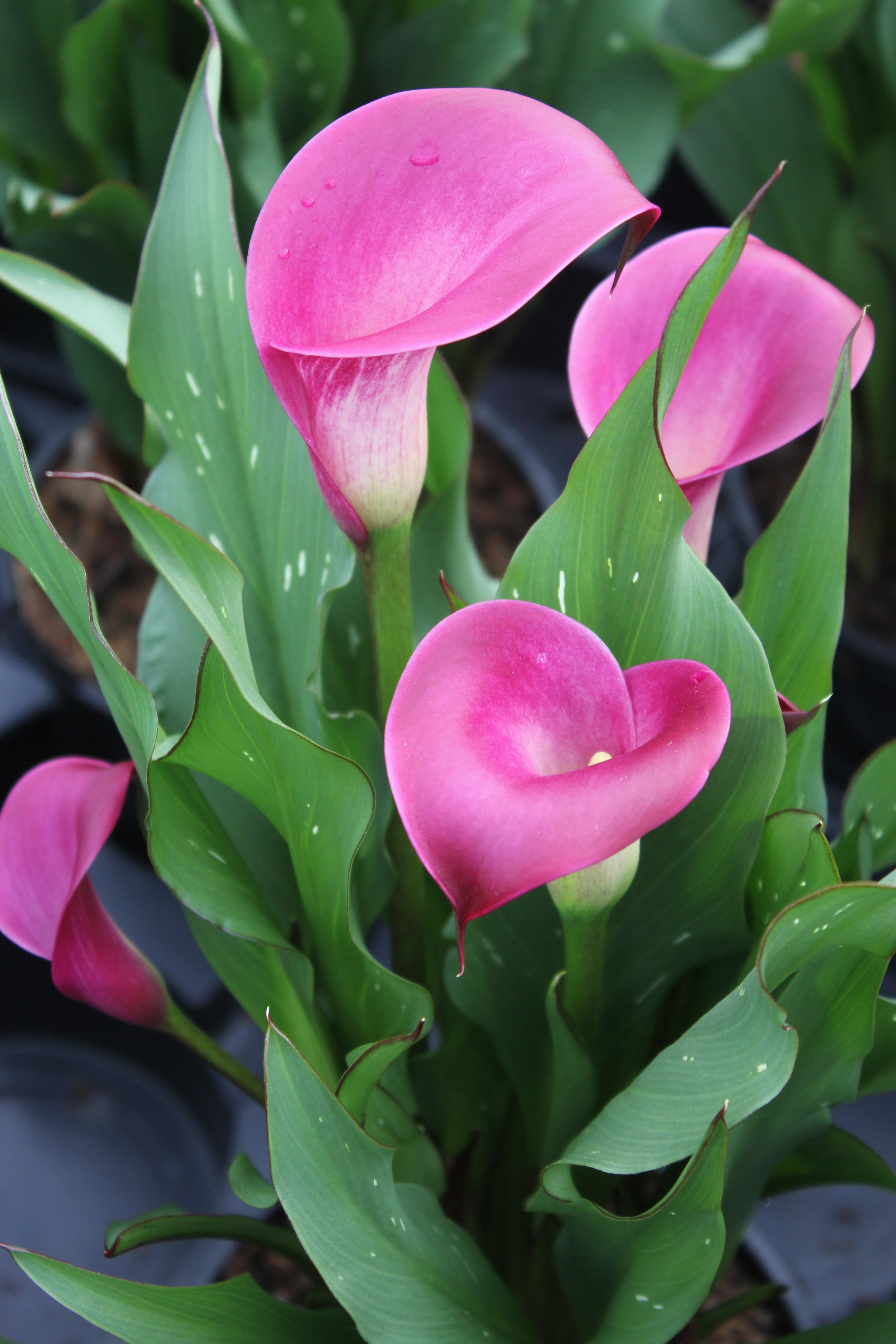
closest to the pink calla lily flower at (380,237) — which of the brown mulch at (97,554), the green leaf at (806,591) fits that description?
the green leaf at (806,591)

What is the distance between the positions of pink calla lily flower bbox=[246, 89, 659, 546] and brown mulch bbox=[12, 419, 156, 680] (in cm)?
51

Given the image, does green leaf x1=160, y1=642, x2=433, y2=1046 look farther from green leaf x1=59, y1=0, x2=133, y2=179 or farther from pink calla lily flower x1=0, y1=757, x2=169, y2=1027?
green leaf x1=59, y1=0, x2=133, y2=179

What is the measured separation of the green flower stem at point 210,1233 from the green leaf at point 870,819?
182 millimetres

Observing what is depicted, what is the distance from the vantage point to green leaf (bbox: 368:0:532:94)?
2.15ft

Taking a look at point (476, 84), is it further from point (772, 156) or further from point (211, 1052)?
point (211, 1052)

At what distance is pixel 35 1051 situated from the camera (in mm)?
688

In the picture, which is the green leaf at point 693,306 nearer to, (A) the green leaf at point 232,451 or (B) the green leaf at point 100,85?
(A) the green leaf at point 232,451

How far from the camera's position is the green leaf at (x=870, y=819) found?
32 centimetres

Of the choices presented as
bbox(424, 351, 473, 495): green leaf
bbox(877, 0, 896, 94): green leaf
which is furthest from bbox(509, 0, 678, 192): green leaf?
bbox(424, 351, 473, 495): green leaf

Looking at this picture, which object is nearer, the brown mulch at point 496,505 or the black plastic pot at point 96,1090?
the black plastic pot at point 96,1090

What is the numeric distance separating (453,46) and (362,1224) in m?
0.64

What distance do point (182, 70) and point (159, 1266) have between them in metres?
0.64

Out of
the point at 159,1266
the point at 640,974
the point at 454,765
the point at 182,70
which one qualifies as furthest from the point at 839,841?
→ the point at 182,70

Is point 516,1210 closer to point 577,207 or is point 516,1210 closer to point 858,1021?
point 858,1021
